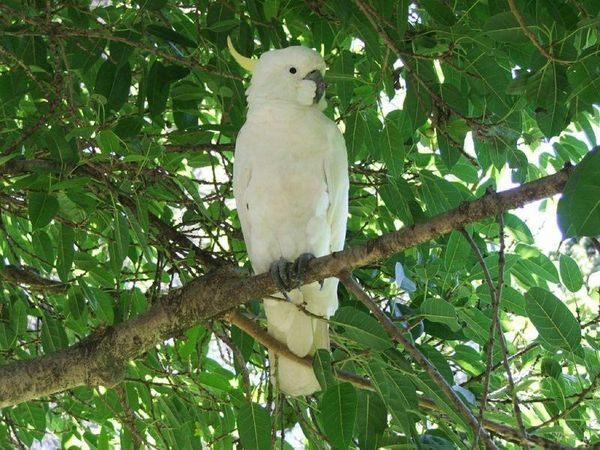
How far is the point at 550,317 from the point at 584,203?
0.52 metres

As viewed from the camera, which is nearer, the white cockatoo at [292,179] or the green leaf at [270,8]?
the green leaf at [270,8]

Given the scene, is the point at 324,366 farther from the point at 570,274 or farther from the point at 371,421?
the point at 570,274

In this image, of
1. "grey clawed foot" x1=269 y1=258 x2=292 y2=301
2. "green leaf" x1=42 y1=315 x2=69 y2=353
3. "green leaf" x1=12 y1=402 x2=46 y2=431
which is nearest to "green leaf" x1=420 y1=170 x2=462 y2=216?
"grey clawed foot" x1=269 y1=258 x2=292 y2=301

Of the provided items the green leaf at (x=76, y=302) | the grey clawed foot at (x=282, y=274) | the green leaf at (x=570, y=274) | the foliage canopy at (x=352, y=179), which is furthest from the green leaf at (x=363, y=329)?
the green leaf at (x=76, y=302)

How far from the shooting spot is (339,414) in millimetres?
1775

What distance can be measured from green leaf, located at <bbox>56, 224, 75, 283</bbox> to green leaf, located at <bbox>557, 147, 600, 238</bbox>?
135cm

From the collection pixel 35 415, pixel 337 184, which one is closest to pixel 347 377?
pixel 337 184

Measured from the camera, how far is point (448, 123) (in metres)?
2.10

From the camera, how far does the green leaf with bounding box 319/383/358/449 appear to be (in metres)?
1.76

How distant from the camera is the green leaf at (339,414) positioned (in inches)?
69.5

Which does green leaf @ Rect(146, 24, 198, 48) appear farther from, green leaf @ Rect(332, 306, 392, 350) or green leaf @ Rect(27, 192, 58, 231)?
green leaf @ Rect(332, 306, 392, 350)

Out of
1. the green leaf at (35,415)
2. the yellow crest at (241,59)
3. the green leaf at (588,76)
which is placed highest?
the yellow crest at (241,59)

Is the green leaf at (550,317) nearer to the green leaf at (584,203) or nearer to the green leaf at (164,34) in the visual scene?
the green leaf at (584,203)

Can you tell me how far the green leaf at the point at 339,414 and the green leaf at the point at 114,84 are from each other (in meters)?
0.93
